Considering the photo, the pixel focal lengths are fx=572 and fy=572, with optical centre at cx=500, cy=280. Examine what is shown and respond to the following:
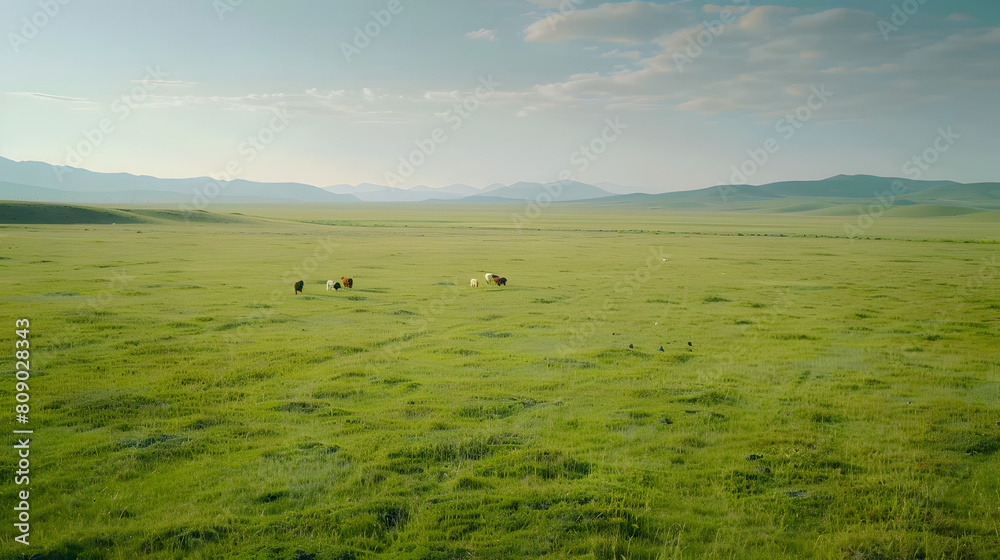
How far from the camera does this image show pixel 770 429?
10.6m

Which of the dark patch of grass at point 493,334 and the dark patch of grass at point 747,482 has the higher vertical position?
the dark patch of grass at point 493,334

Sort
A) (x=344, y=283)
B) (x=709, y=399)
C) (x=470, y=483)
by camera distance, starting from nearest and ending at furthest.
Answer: (x=470, y=483) < (x=709, y=399) < (x=344, y=283)

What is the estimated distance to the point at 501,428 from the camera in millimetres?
10469

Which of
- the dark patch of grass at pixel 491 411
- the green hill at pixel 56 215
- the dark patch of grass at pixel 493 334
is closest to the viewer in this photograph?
the dark patch of grass at pixel 491 411

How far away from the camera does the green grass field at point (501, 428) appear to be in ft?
23.2

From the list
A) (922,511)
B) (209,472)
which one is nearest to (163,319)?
(209,472)

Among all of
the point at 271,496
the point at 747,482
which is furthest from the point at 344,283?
the point at 747,482

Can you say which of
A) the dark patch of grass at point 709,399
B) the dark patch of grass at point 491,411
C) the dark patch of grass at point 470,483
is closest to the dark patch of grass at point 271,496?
the dark patch of grass at point 470,483

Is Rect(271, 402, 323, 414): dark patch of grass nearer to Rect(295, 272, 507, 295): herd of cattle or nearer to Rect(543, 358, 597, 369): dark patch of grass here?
Rect(543, 358, 597, 369): dark patch of grass

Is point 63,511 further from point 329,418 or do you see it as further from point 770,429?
point 770,429

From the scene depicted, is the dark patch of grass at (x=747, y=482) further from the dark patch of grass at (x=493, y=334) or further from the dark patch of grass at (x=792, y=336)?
the dark patch of grass at (x=792, y=336)

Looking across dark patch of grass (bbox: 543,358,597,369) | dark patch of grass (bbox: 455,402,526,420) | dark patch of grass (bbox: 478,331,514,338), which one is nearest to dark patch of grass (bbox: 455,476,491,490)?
dark patch of grass (bbox: 455,402,526,420)

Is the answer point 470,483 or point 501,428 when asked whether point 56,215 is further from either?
point 470,483

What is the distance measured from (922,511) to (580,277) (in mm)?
28649
